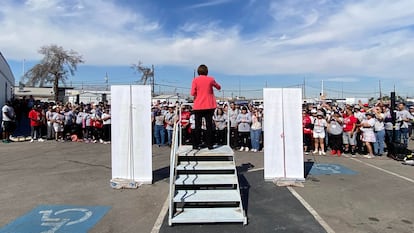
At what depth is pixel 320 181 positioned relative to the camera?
25.7 feet

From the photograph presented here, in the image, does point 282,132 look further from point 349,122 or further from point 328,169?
point 349,122

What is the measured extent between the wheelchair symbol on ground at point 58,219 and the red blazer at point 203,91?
276 cm

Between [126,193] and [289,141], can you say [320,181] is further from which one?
[126,193]

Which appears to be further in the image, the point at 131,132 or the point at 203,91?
the point at 131,132

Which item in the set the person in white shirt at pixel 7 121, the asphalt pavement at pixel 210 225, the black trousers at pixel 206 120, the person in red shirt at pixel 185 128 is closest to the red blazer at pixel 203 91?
→ the black trousers at pixel 206 120

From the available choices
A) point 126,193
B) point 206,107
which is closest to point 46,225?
point 126,193

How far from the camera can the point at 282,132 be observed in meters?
8.01

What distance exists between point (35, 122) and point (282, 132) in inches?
482

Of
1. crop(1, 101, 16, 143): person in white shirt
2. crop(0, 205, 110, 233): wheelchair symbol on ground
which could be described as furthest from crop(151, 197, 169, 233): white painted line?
crop(1, 101, 16, 143): person in white shirt

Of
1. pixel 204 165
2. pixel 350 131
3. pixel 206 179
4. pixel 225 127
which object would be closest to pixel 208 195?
pixel 206 179

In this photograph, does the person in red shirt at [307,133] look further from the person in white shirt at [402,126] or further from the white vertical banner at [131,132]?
the white vertical banner at [131,132]

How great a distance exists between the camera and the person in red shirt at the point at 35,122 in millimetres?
14719

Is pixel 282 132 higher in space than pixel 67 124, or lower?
lower

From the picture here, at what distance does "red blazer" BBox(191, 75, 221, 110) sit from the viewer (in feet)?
21.9
